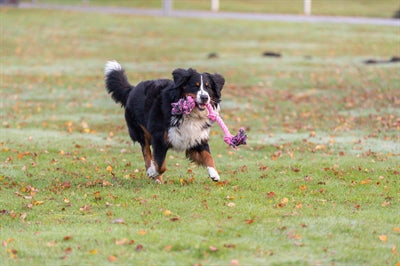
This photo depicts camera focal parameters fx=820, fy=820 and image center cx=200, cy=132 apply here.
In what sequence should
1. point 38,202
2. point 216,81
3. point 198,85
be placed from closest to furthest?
point 38,202 → point 198,85 → point 216,81

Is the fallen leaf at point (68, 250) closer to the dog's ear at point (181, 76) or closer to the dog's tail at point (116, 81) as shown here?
the dog's ear at point (181, 76)

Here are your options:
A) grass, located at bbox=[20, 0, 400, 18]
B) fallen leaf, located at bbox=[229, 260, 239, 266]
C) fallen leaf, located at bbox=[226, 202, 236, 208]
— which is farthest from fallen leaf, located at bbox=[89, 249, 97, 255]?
grass, located at bbox=[20, 0, 400, 18]

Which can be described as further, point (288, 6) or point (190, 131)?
point (288, 6)

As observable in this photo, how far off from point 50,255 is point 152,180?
3773 mm

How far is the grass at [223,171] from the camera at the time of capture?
323 inches

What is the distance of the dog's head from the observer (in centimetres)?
1032

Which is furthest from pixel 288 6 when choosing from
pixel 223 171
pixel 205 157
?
pixel 205 157

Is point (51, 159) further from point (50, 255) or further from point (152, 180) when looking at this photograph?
point (50, 255)

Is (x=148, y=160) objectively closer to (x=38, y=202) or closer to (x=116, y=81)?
(x=116, y=81)

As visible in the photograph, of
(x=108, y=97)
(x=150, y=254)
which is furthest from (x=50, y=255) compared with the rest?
(x=108, y=97)

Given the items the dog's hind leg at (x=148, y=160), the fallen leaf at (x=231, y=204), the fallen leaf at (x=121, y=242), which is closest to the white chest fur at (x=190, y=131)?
the dog's hind leg at (x=148, y=160)

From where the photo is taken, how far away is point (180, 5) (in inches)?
2002

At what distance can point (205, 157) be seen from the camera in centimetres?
1112

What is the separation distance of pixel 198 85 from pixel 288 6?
40.6m
